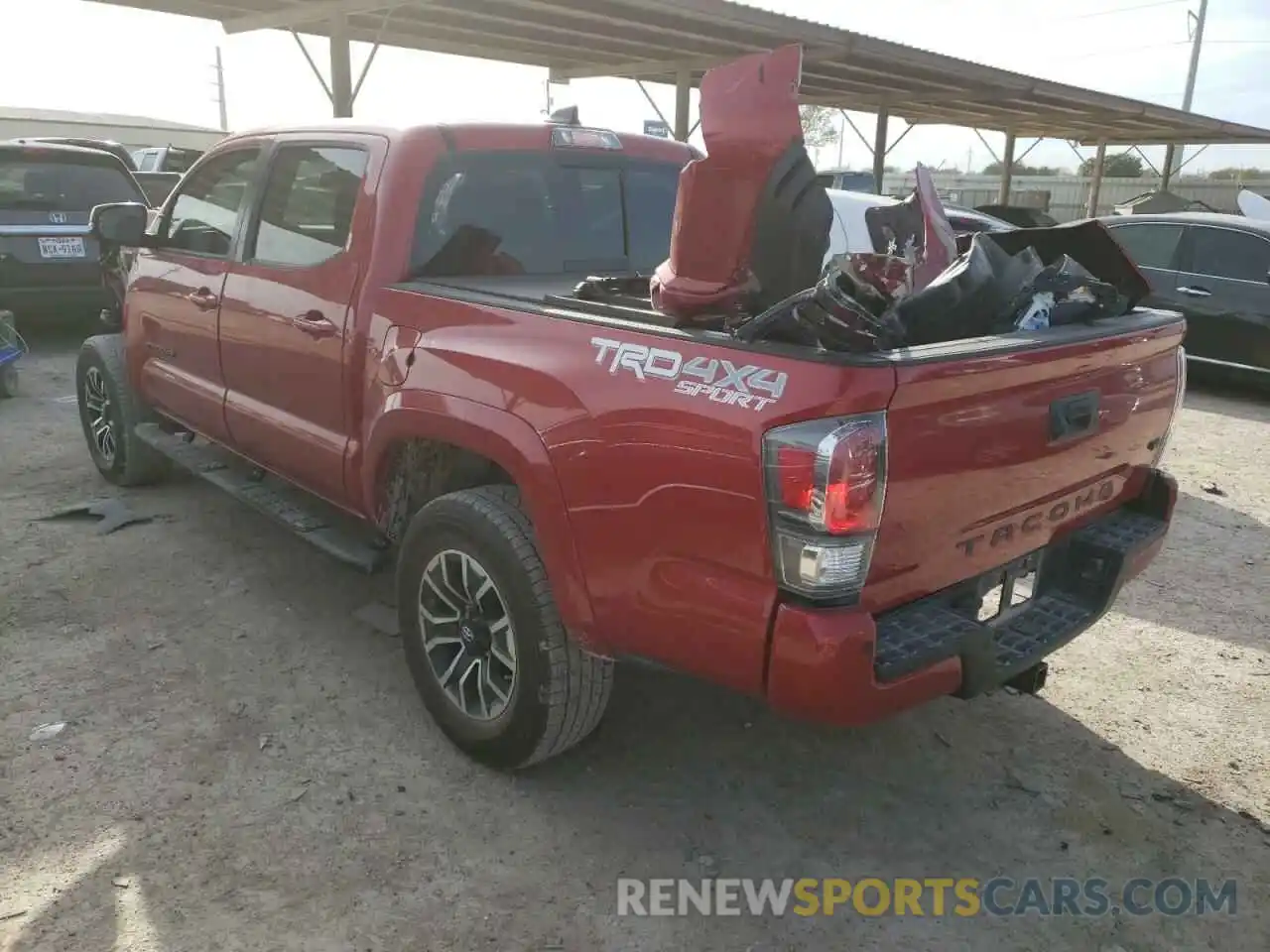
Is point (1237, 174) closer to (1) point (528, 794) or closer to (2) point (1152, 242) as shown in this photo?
(2) point (1152, 242)

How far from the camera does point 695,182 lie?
249cm

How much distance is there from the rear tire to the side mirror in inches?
33.1

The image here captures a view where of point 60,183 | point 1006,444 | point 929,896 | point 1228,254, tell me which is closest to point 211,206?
point 1006,444

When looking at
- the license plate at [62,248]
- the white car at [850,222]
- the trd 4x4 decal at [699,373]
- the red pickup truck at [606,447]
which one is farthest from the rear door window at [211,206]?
the license plate at [62,248]

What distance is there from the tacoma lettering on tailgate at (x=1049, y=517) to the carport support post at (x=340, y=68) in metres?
8.88

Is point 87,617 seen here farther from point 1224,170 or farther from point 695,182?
point 1224,170

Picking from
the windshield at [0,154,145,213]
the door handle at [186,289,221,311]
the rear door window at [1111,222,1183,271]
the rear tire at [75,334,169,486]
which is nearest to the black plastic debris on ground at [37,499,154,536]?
the rear tire at [75,334,169,486]

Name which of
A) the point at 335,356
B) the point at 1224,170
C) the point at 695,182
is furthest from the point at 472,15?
the point at 1224,170

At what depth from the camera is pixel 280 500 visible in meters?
3.98

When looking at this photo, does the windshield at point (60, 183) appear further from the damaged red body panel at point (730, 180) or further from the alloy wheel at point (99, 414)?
the damaged red body panel at point (730, 180)

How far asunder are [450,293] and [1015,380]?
64.8 inches

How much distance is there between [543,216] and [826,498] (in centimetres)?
200

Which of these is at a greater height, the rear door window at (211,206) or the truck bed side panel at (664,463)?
the rear door window at (211,206)

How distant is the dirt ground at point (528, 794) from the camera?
241cm
